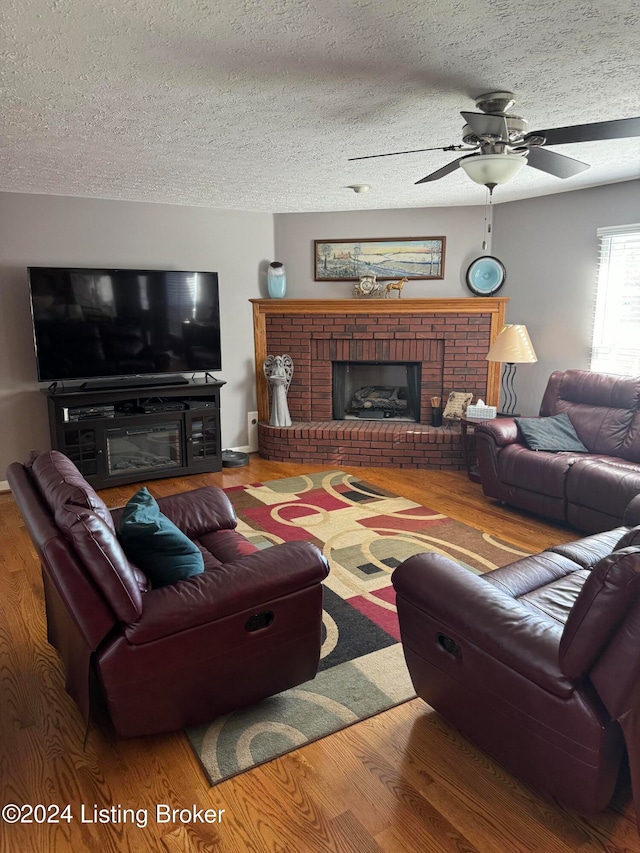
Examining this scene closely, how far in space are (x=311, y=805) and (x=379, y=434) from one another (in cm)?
388

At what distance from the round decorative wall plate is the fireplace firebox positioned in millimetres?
978

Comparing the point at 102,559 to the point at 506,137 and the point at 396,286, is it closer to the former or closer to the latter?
the point at 506,137

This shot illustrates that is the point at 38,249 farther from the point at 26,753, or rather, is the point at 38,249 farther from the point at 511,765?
the point at 511,765

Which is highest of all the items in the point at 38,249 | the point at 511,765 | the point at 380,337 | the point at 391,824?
the point at 38,249

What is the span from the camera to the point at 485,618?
1.79m

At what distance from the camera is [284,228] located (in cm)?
573

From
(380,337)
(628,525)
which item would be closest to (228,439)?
(380,337)

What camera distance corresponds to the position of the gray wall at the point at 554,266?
479 centimetres

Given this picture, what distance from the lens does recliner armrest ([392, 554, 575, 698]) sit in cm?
163

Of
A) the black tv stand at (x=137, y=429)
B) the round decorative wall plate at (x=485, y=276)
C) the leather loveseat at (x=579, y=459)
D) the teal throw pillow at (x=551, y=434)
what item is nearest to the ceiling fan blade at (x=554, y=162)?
the leather loveseat at (x=579, y=459)

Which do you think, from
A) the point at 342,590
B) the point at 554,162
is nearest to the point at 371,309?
the point at 554,162

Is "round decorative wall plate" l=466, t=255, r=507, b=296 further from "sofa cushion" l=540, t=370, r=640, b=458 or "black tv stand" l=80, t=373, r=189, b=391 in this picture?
"black tv stand" l=80, t=373, r=189, b=391

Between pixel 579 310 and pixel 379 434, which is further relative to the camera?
pixel 379 434

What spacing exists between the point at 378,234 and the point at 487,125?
3.29 meters
